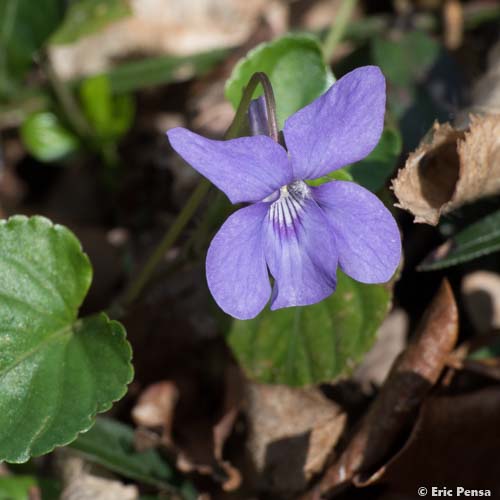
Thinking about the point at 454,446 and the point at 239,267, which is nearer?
the point at 239,267

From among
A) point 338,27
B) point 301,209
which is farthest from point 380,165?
point 338,27

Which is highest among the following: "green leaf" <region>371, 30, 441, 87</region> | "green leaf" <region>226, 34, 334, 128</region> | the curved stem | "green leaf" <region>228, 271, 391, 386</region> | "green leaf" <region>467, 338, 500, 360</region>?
the curved stem

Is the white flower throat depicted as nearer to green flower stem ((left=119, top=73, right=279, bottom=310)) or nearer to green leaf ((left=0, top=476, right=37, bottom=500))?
green flower stem ((left=119, top=73, right=279, bottom=310))

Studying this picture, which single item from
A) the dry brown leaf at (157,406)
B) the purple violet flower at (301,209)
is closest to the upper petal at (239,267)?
the purple violet flower at (301,209)

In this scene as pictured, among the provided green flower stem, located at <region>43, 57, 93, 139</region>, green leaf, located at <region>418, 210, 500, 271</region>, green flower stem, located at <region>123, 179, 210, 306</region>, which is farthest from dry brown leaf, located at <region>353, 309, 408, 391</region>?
green flower stem, located at <region>43, 57, 93, 139</region>

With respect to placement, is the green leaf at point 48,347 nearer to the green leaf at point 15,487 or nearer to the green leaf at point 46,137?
the green leaf at point 15,487

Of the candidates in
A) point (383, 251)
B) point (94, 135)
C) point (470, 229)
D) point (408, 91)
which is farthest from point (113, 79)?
point (383, 251)

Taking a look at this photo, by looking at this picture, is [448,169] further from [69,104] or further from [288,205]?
[69,104]
